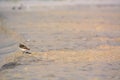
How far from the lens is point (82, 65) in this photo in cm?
1694

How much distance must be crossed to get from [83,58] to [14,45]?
11.3 feet

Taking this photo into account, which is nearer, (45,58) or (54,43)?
(45,58)

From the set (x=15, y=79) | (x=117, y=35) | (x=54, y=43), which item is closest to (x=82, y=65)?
(x=15, y=79)

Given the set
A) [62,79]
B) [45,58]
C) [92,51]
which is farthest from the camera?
[92,51]

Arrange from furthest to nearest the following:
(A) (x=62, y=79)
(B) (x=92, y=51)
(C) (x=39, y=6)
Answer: (C) (x=39, y=6), (B) (x=92, y=51), (A) (x=62, y=79)

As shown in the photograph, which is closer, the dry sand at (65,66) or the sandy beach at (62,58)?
the dry sand at (65,66)

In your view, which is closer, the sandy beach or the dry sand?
the dry sand

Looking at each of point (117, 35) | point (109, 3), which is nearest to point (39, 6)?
point (109, 3)

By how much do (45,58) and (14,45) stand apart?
2.55 meters

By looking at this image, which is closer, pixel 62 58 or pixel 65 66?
pixel 65 66

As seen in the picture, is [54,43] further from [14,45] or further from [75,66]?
[75,66]

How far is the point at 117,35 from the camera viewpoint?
2667cm

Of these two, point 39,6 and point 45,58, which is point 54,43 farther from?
point 39,6

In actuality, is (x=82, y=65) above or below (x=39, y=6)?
above
